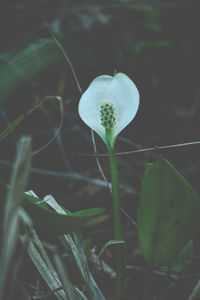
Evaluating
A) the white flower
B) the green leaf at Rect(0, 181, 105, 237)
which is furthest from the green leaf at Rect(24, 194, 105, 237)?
the white flower

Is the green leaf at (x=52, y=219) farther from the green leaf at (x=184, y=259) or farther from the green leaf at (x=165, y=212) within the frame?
the green leaf at (x=184, y=259)

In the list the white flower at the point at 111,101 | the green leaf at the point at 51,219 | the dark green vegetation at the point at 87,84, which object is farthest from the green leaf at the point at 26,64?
the green leaf at the point at 51,219

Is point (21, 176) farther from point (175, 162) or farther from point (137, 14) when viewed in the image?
point (137, 14)

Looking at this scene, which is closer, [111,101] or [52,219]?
[52,219]

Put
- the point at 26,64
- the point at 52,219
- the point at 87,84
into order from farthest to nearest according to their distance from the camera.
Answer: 1. the point at 87,84
2. the point at 26,64
3. the point at 52,219

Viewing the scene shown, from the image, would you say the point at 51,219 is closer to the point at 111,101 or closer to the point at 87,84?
the point at 111,101

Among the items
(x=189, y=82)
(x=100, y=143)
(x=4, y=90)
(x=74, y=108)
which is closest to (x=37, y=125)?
(x=74, y=108)

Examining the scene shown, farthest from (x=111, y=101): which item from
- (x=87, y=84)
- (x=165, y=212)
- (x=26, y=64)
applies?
(x=87, y=84)
